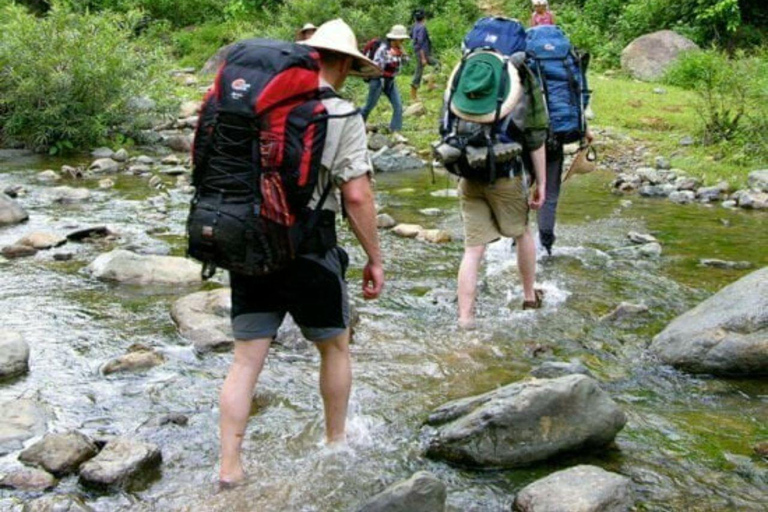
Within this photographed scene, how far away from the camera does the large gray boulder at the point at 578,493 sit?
3.59m

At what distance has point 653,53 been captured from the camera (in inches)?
752

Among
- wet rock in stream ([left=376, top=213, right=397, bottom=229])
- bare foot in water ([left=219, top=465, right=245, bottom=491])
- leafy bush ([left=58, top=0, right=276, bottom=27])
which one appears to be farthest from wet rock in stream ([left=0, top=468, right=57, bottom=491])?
leafy bush ([left=58, top=0, right=276, bottom=27])

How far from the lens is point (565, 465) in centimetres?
416

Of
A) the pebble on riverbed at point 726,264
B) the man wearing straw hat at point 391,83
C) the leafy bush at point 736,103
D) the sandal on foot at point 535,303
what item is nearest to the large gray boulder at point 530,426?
the sandal on foot at point 535,303

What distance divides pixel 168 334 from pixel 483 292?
2568 mm

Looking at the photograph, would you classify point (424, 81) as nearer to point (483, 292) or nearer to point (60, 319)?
point (483, 292)

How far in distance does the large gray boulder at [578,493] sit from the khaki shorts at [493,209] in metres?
2.45

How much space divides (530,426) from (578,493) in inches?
22.1

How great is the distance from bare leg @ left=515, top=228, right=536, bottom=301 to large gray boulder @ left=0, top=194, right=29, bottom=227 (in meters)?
5.79

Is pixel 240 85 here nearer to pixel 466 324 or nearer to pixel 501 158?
pixel 501 158

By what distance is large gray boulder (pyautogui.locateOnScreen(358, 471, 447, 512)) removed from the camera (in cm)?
352

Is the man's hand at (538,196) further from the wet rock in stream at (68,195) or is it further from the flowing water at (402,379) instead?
the wet rock in stream at (68,195)

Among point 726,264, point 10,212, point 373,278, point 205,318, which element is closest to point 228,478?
point 373,278

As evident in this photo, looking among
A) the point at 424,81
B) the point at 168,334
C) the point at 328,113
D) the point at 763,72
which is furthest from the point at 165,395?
the point at 424,81
